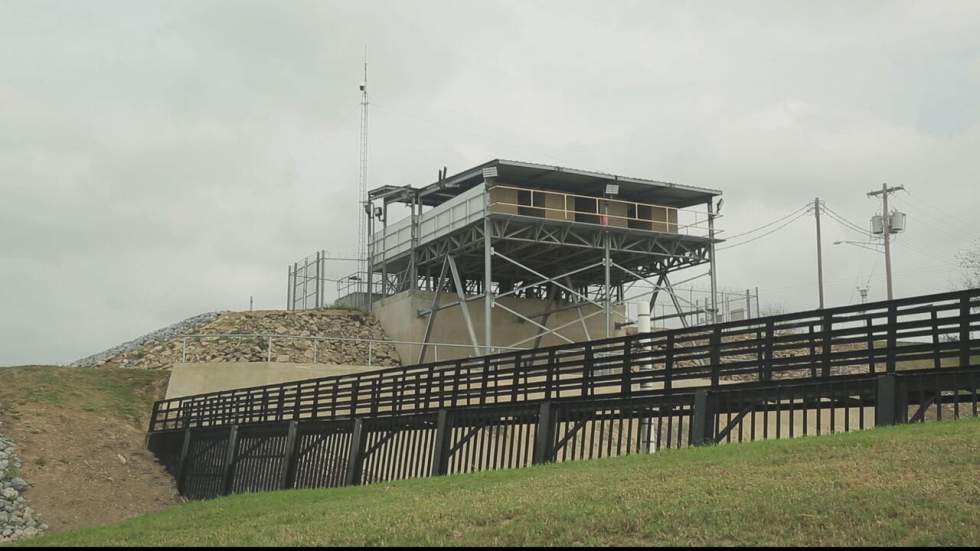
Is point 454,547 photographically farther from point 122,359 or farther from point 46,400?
point 122,359

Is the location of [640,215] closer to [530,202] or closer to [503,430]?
[530,202]

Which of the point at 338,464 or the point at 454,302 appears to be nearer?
the point at 338,464

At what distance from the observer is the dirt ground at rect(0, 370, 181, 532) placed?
26203 mm

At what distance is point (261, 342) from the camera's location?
4666 centimetres

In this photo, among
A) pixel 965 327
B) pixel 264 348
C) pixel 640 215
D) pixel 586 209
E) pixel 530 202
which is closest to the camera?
pixel 965 327

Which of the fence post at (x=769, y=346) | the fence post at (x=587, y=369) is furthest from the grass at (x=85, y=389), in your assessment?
the fence post at (x=769, y=346)

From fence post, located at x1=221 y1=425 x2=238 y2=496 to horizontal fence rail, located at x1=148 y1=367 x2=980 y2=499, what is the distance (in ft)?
0.09

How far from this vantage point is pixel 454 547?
976 cm

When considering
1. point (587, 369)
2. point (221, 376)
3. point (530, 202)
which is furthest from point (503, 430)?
point (530, 202)

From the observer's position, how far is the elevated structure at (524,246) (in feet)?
148

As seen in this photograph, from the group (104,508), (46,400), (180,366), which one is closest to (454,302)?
(180,366)

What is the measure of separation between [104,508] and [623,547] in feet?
68.9

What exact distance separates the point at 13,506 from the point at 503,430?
42.1 feet

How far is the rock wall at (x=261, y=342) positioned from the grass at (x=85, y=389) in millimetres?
3031
